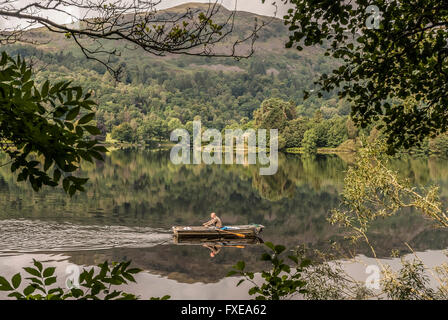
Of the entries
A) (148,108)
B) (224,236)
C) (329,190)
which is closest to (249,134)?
(148,108)

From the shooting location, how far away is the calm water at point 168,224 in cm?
1867

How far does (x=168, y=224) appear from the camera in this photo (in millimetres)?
27094

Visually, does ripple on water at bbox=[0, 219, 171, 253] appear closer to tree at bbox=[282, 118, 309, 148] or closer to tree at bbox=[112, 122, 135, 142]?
tree at bbox=[282, 118, 309, 148]

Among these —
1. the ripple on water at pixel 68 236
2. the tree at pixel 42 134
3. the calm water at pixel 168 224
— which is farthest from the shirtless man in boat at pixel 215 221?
the tree at pixel 42 134

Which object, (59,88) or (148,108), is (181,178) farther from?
(148,108)

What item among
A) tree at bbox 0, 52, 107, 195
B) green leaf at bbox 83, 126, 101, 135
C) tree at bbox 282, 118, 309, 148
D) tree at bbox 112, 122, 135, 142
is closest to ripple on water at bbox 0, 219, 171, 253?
tree at bbox 0, 52, 107, 195

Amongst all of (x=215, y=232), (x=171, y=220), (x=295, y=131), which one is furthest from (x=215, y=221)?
(x=295, y=131)

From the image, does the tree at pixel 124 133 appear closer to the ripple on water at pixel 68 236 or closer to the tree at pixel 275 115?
the tree at pixel 275 115

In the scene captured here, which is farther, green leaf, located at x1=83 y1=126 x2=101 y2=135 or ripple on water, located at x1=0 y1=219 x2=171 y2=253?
ripple on water, located at x1=0 y1=219 x2=171 y2=253

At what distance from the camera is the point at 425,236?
84.7 feet

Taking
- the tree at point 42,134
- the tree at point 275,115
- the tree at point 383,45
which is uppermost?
the tree at point 275,115

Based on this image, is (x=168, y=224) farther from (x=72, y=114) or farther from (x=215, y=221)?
(x=72, y=114)

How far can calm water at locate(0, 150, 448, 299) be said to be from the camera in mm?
18672
